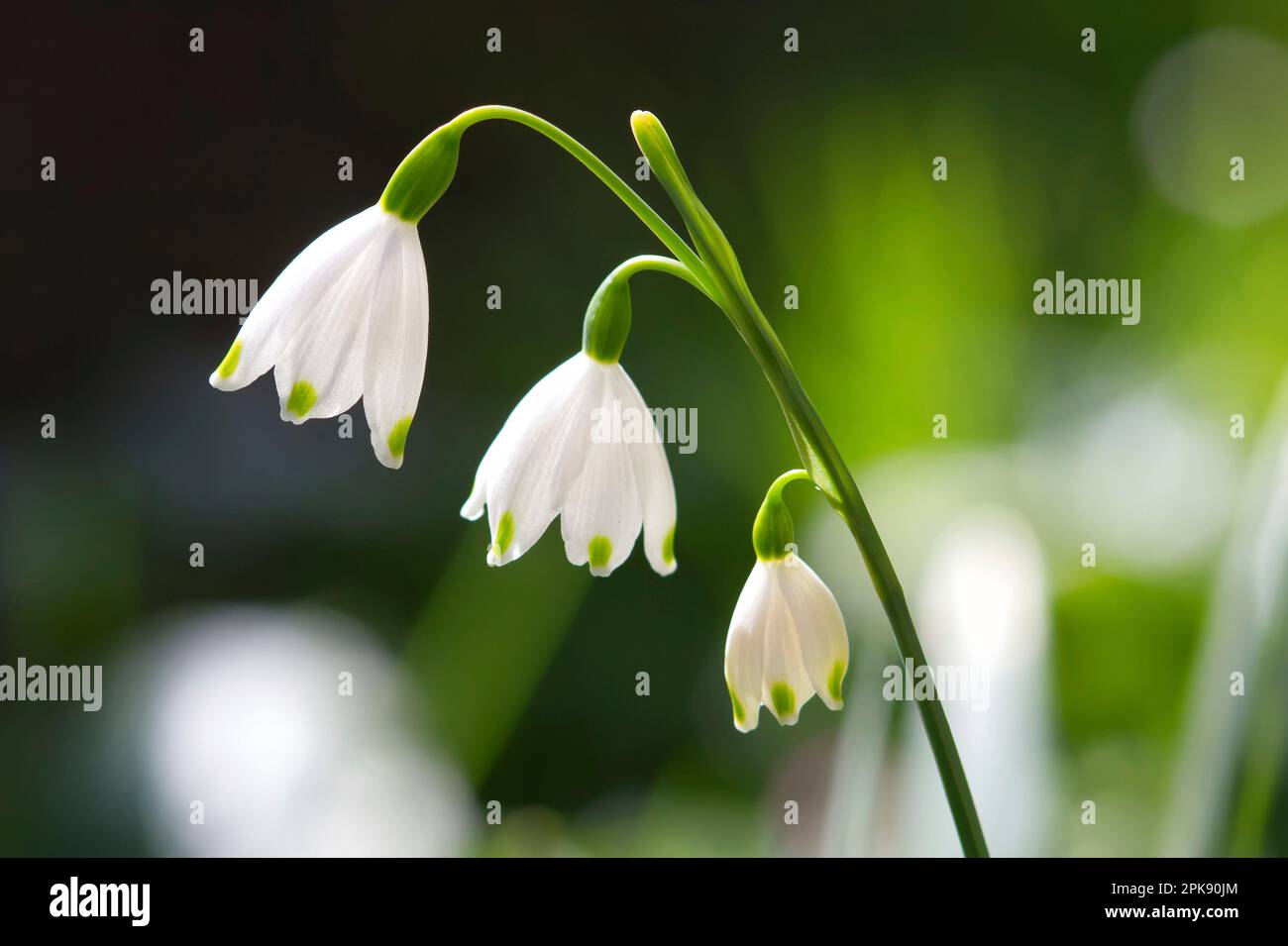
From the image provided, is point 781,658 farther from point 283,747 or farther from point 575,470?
point 283,747

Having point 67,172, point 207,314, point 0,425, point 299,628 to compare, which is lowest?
point 299,628

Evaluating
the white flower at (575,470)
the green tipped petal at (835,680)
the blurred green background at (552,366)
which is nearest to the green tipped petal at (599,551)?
the white flower at (575,470)

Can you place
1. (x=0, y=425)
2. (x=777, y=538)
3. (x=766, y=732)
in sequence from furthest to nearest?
1. (x=0, y=425)
2. (x=766, y=732)
3. (x=777, y=538)

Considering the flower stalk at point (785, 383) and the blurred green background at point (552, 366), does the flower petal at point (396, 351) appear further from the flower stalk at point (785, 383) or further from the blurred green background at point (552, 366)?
the blurred green background at point (552, 366)

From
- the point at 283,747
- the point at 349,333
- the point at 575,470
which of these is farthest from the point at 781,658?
the point at 283,747

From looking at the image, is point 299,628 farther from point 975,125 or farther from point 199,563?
point 975,125
